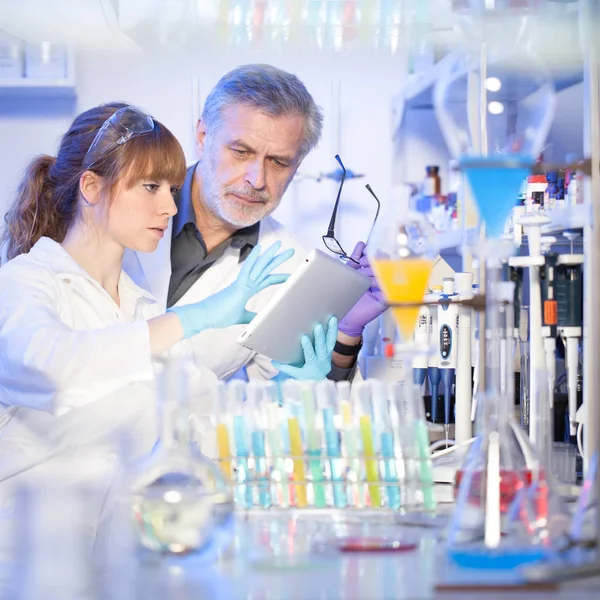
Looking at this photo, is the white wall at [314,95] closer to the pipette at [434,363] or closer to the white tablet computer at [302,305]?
the pipette at [434,363]

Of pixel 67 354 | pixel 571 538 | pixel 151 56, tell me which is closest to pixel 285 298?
pixel 67 354

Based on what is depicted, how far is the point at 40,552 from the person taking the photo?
159 centimetres

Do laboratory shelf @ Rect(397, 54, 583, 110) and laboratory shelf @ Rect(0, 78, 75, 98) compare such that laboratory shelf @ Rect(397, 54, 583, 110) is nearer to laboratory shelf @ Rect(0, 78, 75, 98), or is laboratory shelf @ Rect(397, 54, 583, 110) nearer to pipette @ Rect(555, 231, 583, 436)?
pipette @ Rect(555, 231, 583, 436)

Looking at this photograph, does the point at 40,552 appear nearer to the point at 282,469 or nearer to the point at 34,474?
the point at 282,469

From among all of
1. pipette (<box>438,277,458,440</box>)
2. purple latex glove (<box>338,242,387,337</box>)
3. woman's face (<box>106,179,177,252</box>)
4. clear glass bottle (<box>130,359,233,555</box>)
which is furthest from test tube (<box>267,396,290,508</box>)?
purple latex glove (<box>338,242,387,337</box>)

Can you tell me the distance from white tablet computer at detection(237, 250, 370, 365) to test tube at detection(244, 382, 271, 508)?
71 cm

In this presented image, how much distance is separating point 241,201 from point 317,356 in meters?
0.82

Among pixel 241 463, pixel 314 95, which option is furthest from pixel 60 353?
pixel 314 95

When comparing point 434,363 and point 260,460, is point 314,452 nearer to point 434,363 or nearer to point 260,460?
Answer: point 260,460

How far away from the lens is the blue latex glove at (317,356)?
2363 mm

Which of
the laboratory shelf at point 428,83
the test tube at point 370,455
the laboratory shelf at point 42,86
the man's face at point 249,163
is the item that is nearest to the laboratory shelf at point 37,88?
the laboratory shelf at point 42,86

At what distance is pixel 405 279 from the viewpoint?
1201mm

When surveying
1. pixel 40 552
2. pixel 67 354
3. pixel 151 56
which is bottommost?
pixel 40 552

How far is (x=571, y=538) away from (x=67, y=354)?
4.05ft
